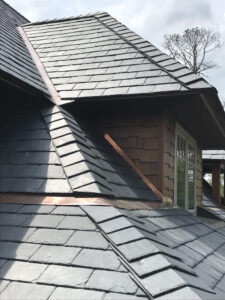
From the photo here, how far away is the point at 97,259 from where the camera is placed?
2611 millimetres

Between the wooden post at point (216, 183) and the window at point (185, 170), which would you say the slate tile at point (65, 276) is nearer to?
the window at point (185, 170)

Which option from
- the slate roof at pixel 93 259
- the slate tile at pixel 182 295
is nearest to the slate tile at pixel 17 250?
the slate roof at pixel 93 259

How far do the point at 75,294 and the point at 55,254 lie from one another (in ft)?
1.52

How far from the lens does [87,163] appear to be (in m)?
3.91

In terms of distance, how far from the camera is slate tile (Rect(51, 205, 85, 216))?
3.21 m

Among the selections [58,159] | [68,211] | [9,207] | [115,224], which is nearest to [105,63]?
[58,159]

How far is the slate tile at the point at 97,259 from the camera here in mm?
2539

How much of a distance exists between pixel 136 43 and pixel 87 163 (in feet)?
11.3

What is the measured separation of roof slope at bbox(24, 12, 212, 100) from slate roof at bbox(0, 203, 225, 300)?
2.23 m

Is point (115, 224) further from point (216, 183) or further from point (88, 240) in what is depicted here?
point (216, 183)

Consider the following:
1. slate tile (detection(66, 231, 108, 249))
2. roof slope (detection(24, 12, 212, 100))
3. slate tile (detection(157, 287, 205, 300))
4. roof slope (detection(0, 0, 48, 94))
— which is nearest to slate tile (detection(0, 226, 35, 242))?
slate tile (detection(66, 231, 108, 249))

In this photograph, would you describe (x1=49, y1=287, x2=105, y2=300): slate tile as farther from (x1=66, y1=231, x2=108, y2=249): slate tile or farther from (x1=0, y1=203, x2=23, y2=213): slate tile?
(x1=0, y1=203, x2=23, y2=213): slate tile

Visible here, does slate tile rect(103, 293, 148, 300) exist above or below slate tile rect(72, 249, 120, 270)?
below

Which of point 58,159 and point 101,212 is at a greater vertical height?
point 58,159
